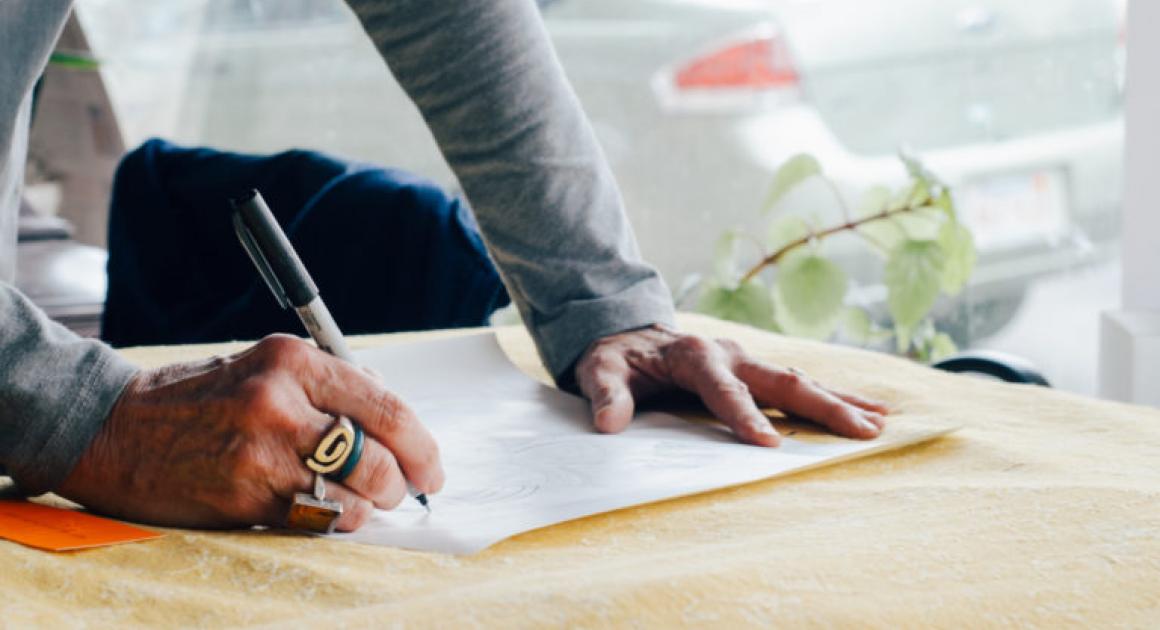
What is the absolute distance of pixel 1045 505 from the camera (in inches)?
26.7

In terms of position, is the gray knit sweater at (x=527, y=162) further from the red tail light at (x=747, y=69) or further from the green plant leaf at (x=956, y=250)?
the red tail light at (x=747, y=69)

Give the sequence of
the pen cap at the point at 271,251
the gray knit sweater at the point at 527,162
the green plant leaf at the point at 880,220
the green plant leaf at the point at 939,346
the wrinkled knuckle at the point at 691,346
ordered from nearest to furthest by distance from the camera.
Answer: the pen cap at the point at 271,251 < the wrinkled knuckle at the point at 691,346 < the gray knit sweater at the point at 527,162 < the green plant leaf at the point at 880,220 < the green plant leaf at the point at 939,346

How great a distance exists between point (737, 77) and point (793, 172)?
0.72 meters

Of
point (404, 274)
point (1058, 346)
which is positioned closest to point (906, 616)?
point (404, 274)

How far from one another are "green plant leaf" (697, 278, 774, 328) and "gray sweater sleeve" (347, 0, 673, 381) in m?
1.04

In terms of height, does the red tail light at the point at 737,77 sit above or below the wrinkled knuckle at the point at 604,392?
below

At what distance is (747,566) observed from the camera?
541 mm

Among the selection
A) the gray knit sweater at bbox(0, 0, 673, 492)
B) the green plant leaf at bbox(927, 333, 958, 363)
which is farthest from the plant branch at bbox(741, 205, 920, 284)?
the gray knit sweater at bbox(0, 0, 673, 492)

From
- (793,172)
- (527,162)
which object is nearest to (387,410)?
(527,162)

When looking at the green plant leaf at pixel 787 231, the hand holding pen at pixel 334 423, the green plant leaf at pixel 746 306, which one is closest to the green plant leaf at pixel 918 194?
the green plant leaf at pixel 787 231

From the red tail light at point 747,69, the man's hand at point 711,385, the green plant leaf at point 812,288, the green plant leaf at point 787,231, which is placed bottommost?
the green plant leaf at point 812,288

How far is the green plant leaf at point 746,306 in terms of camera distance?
2.19 metres

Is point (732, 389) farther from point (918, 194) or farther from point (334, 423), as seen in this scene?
point (918, 194)

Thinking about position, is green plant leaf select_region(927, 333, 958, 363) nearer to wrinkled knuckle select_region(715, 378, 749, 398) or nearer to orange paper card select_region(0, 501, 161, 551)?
wrinkled knuckle select_region(715, 378, 749, 398)
